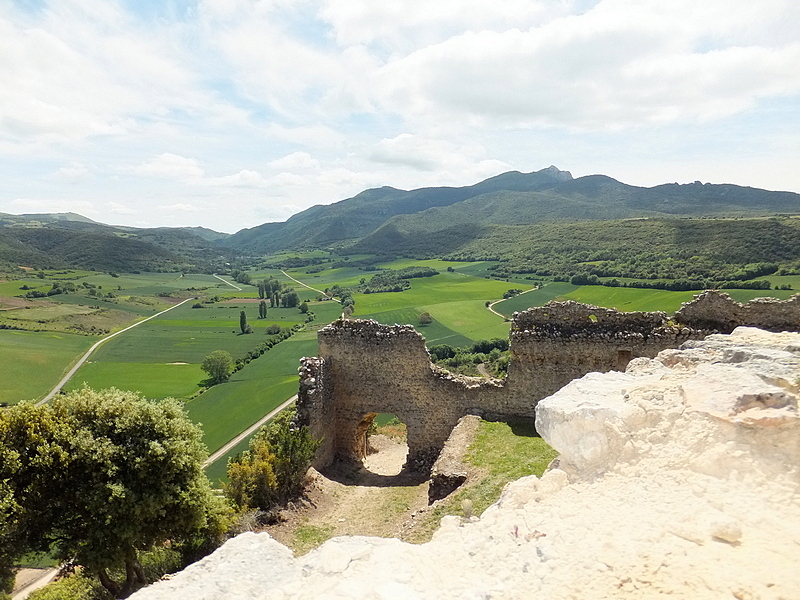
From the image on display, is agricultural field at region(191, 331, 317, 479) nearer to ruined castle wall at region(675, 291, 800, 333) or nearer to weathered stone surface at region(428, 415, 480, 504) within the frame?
weathered stone surface at region(428, 415, 480, 504)

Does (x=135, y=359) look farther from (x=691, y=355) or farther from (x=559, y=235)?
(x=559, y=235)

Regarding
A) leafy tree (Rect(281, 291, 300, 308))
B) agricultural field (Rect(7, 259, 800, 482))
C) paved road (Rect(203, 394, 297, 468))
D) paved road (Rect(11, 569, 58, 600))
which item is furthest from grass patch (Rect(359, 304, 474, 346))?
leafy tree (Rect(281, 291, 300, 308))

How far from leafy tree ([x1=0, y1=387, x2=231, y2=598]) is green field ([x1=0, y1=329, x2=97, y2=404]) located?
42.3 meters

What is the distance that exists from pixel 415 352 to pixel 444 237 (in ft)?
522

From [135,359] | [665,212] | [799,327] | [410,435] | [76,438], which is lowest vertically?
[135,359]

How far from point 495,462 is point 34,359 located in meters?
63.9

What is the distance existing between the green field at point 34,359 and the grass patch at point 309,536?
146ft

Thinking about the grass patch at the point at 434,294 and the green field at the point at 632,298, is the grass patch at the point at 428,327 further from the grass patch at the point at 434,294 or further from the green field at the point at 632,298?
the green field at the point at 632,298

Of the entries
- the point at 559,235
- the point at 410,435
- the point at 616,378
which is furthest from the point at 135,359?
the point at 559,235

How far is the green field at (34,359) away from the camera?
4769cm

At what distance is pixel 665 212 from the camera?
162375mm

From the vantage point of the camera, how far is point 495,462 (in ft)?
44.4

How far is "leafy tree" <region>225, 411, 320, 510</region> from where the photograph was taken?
44.4 ft

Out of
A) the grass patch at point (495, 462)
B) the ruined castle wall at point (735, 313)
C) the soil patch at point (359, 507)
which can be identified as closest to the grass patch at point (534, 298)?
the ruined castle wall at point (735, 313)
